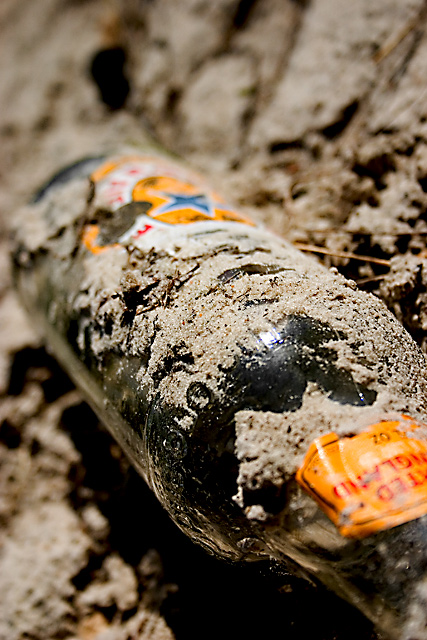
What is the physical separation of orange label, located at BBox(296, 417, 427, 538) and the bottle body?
0.01 m

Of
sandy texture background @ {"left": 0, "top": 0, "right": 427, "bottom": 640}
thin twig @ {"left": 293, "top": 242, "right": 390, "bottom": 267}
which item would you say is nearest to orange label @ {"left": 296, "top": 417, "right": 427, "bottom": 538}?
sandy texture background @ {"left": 0, "top": 0, "right": 427, "bottom": 640}

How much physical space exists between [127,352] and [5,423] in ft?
Result: 2.07

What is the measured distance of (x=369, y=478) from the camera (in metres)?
0.50

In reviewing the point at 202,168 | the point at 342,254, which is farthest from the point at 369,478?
the point at 202,168

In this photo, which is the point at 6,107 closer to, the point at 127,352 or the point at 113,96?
the point at 113,96

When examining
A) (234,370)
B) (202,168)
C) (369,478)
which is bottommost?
(369,478)

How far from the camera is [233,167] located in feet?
4.46

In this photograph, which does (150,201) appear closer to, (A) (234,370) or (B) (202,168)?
(A) (234,370)

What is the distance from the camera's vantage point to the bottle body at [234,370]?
20.7 inches

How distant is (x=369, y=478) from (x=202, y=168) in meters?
1.11

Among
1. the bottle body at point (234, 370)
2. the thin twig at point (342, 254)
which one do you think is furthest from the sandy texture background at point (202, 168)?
the bottle body at point (234, 370)

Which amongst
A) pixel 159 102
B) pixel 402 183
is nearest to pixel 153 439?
pixel 402 183

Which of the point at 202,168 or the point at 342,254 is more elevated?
the point at 202,168

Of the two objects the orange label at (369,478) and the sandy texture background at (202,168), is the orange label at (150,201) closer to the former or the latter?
the sandy texture background at (202,168)
